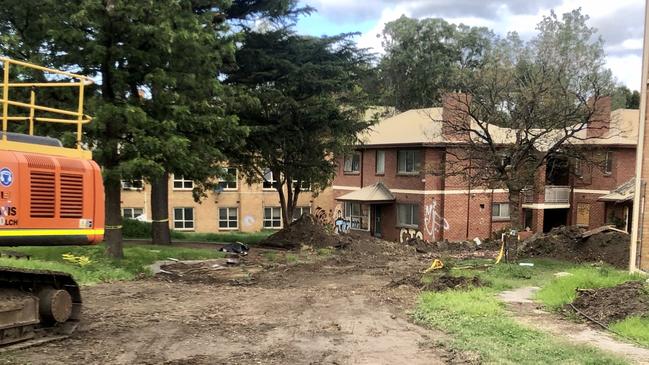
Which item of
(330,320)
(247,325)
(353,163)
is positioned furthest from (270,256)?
(353,163)

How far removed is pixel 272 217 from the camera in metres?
53.4

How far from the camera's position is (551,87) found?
883 inches

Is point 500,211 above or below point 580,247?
above

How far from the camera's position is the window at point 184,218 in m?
49.5

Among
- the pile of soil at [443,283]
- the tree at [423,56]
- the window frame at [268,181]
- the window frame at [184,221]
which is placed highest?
the tree at [423,56]

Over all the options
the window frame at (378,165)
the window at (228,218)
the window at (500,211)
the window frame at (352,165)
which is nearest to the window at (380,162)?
the window frame at (378,165)

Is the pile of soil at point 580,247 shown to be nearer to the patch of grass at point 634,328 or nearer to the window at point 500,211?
the patch of grass at point 634,328

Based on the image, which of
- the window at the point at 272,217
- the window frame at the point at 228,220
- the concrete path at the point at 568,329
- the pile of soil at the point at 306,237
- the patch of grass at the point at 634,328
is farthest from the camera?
the window at the point at 272,217

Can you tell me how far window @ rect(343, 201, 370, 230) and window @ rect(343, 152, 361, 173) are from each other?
2.51 metres

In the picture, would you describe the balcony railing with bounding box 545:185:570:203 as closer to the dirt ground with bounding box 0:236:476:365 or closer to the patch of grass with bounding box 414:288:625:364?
the dirt ground with bounding box 0:236:476:365

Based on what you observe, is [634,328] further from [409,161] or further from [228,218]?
[228,218]

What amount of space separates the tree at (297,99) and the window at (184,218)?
68.6ft

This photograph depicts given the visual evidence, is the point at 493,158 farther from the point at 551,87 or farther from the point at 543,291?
the point at 543,291

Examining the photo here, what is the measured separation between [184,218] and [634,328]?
1725 inches
